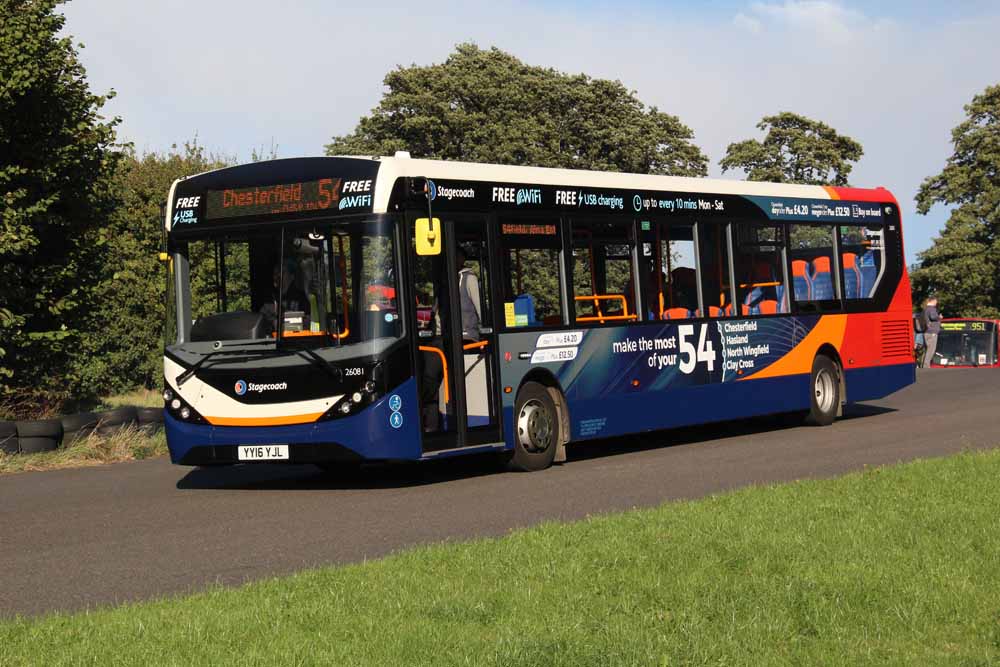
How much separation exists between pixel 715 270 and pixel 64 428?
8.00m

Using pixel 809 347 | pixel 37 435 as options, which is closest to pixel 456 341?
pixel 37 435

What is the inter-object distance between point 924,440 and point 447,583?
1064 centimetres

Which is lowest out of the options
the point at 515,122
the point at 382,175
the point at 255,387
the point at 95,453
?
the point at 95,453

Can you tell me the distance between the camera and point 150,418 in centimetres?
2084

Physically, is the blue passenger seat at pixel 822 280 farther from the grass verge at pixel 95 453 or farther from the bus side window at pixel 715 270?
the grass verge at pixel 95 453

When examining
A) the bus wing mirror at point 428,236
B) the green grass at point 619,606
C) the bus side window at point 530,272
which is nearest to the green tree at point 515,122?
the bus side window at point 530,272

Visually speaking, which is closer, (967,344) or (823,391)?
(823,391)

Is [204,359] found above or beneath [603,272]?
beneath

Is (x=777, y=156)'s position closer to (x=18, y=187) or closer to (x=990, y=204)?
(x=990, y=204)

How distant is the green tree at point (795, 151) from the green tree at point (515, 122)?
2.35m

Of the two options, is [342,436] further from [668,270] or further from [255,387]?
[668,270]

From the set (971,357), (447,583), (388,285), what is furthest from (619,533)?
(971,357)

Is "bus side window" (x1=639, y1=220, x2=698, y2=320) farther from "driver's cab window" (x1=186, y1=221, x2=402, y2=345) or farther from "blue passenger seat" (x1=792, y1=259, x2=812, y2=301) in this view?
"driver's cab window" (x1=186, y1=221, x2=402, y2=345)

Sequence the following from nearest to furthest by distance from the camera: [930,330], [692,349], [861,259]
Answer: [692,349]
[861,259]
[930,330]
